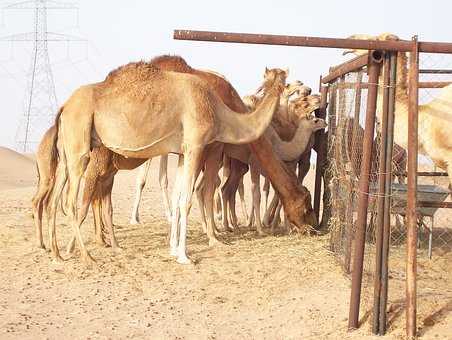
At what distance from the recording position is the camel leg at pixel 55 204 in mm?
8547

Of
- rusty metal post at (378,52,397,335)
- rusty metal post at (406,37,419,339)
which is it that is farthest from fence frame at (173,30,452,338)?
rusty metal post at (378,52,397,335)

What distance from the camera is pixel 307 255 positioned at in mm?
9070

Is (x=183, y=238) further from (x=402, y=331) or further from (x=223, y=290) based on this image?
(x=402, y=331)

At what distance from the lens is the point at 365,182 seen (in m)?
6.14

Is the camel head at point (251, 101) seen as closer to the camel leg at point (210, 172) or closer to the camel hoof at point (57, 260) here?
the camel leg at point (210, 172)

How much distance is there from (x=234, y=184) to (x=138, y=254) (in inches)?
121

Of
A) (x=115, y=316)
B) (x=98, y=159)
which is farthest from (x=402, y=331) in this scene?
(x=98, y=159)

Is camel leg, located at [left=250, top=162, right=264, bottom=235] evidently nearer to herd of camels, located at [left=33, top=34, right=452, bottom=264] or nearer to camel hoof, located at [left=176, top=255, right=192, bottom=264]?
herd of camels, located at [left=33, top=34, right=452, bottom=264]

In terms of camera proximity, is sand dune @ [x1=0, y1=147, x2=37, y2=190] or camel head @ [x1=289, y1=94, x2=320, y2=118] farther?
sand dune @ [x1=0, y1=147, x2=37, y2=190]

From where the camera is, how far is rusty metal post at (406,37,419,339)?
5828 mm

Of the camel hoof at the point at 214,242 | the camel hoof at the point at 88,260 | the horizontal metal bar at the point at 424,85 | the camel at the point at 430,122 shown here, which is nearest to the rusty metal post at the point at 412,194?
the horizontal metal bar at the point at 424,85

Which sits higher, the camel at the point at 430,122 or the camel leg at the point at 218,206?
the camel at the point at 430,122

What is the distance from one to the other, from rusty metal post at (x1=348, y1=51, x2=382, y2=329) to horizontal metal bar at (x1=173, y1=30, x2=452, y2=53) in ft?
0.85

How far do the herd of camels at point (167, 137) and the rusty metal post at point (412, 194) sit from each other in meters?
1.83
